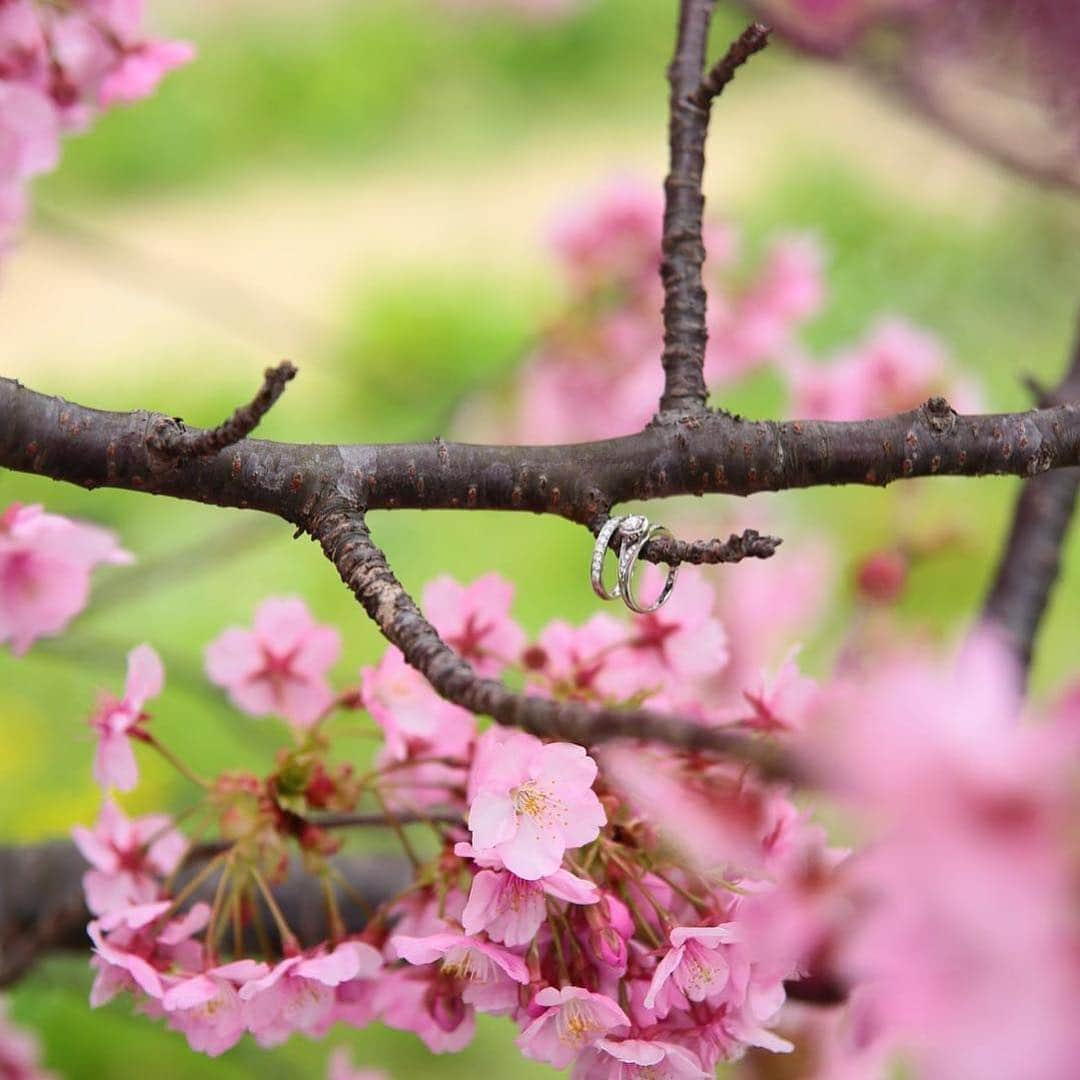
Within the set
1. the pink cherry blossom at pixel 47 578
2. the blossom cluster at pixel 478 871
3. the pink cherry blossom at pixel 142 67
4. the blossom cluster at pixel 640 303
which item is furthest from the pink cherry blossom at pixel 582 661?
the blossom cluster at pixel 640 303

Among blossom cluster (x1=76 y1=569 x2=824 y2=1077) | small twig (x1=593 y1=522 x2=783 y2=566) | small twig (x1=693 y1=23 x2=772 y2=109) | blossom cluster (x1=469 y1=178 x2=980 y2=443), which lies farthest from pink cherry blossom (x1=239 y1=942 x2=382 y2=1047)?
blossom cluster (x1=469 y1=178 x2=980 y2=443)

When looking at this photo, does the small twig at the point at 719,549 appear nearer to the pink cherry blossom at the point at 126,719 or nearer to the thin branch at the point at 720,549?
the thin branch at the point at 720,549

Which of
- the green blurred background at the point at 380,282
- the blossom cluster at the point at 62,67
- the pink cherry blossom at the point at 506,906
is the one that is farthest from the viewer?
the green blurred background at the point at 380,282

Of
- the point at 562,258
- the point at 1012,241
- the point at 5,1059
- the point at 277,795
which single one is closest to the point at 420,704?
the point at 277,795

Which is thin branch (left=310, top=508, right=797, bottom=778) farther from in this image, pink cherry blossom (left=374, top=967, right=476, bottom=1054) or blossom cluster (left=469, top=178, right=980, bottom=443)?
blossom cluster (left=469, top=178, right=980, bottom=443)

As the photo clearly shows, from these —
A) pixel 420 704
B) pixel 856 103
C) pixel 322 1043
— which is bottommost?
pixel 322 1043

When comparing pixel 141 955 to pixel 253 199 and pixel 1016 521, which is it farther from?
pixel 253 199

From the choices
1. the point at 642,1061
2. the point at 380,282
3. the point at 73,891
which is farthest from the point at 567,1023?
the point at 380,282
